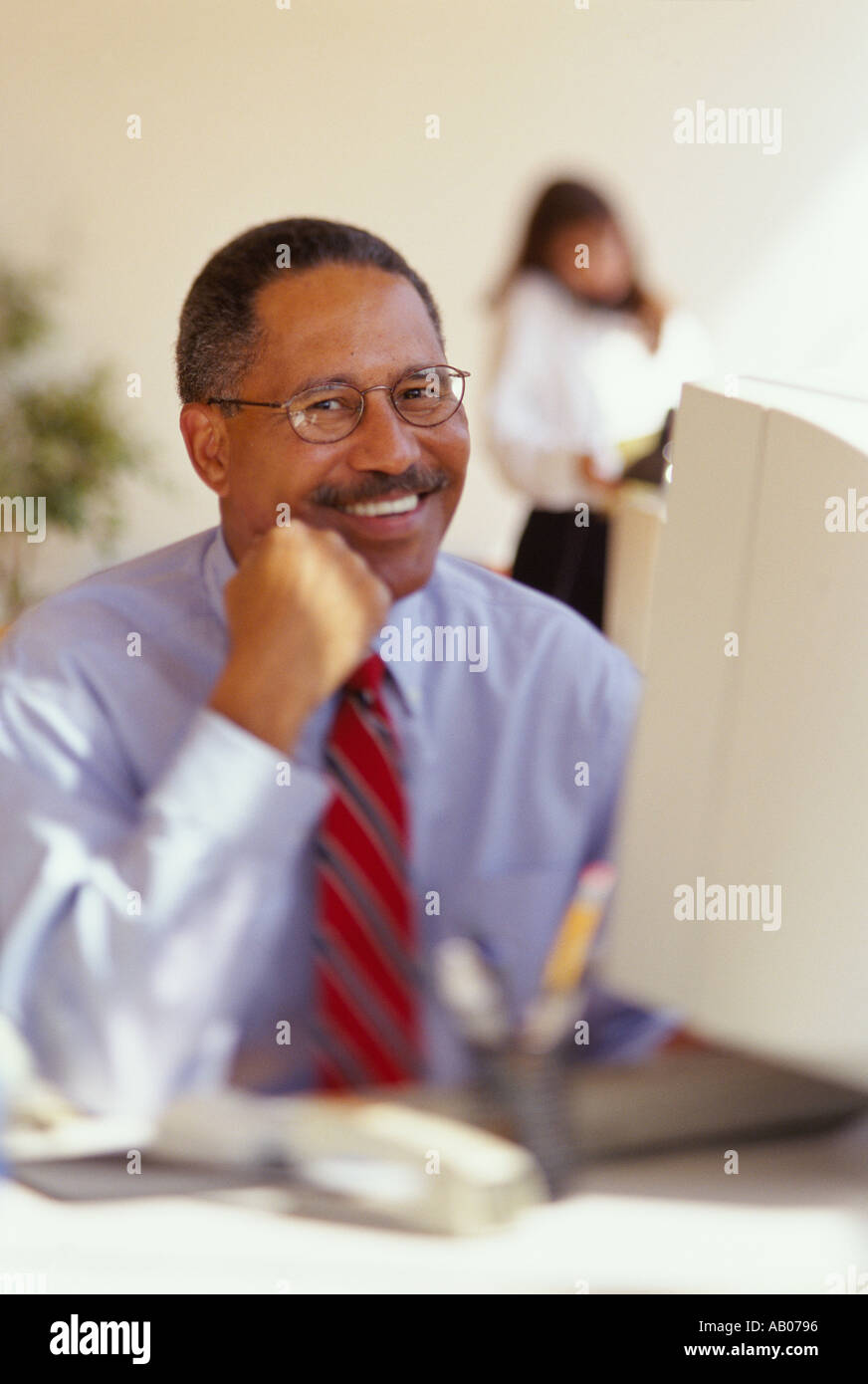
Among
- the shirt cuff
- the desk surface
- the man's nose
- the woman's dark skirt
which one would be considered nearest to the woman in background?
the woman's dark skirt

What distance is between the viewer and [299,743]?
0.70m

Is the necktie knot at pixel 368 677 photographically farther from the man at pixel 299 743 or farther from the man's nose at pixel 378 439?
the man's nose at pixel 378 439

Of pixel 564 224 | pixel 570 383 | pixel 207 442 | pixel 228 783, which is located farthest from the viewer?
pixel 564 224

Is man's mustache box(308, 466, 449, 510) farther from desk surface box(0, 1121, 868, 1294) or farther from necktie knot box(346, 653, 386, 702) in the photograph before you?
desk surface box(0, 1121, 868, 1294)

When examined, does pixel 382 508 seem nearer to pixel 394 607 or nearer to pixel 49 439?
pixel 394 607

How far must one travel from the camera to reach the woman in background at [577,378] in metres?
0.81

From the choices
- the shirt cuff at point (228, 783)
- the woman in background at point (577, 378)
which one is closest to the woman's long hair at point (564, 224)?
the woman in background at point (577, 378)

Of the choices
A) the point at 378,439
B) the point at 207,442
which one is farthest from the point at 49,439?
the point at 378,439

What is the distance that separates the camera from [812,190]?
102 cm

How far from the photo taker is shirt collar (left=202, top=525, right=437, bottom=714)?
2.36 ft

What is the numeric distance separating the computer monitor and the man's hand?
0.16 m

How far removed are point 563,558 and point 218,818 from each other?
0.94 feet
